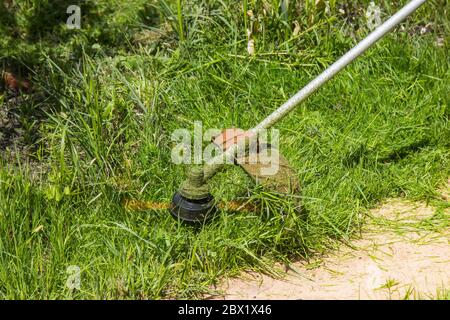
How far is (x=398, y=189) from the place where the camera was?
3998 millimetres

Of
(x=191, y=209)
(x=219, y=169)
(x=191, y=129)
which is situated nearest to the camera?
(x=191, y=209)

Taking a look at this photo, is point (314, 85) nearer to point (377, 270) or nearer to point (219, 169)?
point (219, 169)

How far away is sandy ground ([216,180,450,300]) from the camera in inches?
129

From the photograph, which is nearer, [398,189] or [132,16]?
[398,189]

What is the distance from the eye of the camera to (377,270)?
345cm

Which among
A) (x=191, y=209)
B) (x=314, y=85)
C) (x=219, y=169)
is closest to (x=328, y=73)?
(x=314, y=85)

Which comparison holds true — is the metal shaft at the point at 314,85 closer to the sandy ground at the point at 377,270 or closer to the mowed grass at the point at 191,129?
the mowed grass at the point at 191,129

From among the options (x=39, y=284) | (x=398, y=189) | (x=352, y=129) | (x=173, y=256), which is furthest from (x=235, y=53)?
(x=39, y=284)

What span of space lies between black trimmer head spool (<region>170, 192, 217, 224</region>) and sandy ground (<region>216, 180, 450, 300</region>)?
0.91 ft

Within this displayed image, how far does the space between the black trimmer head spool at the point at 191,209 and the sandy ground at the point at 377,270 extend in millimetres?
279

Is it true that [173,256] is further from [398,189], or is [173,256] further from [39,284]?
[398,189]

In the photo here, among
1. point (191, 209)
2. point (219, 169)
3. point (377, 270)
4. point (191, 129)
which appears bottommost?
point (377, 270)

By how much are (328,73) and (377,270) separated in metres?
0.83
